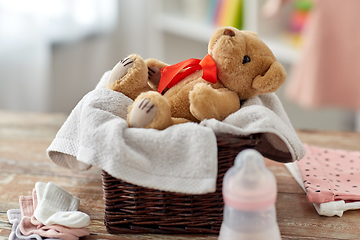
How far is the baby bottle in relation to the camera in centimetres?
43

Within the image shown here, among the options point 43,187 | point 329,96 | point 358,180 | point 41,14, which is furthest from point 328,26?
point 41,14

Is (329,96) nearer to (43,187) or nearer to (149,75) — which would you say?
(149,75)

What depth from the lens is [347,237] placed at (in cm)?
60

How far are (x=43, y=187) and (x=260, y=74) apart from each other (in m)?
0.47

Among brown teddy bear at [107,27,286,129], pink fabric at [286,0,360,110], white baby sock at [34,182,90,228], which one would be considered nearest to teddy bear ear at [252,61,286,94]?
brown teddy bear at [107,27,286,129]

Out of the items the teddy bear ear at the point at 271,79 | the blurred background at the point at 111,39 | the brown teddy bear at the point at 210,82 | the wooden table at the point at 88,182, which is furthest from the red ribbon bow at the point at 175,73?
the blurred background at the point at 111,39

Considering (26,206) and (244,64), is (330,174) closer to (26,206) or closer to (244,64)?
(244,64)

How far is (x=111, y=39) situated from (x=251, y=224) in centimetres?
211

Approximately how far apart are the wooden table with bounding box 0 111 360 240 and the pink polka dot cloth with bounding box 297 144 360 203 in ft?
0.11

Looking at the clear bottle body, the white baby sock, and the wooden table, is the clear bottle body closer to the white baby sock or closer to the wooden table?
the wooden table

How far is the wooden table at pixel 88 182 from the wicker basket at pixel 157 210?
0.05 ft

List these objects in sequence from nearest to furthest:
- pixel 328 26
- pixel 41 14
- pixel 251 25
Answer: pixel 328 26 → pixel 251 25 → pixel 41 14

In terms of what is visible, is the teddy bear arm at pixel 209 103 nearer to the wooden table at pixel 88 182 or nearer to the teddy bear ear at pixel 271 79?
the teddy bear ear at pixel 271 79

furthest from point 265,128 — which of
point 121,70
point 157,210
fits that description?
point 121,70
